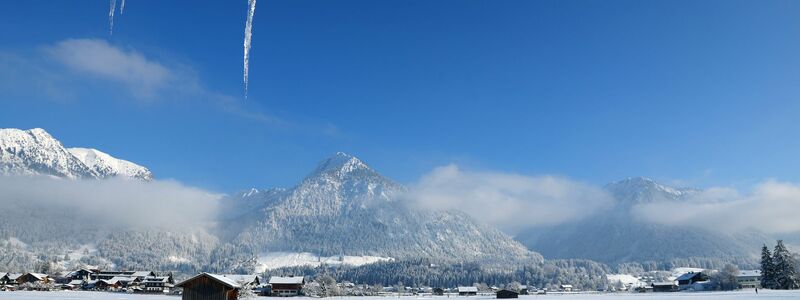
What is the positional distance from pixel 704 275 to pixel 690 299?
9980 centimetres

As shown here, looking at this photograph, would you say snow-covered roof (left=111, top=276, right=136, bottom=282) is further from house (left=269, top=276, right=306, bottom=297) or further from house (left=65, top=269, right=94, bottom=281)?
house (left=269, top=276, right=306, bottom=297)

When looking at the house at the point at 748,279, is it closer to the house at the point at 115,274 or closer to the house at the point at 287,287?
the house at the point at 287,287

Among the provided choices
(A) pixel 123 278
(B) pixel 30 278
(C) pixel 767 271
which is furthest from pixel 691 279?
(B) pixel 30 278

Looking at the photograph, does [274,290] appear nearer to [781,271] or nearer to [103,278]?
[103,278]

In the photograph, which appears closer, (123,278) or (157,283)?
(157,283)

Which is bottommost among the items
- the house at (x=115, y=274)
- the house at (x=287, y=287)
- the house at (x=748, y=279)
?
the house at (x=287, y=287)

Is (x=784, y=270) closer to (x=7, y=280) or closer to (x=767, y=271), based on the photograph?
(x=767, y=271)

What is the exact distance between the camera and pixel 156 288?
15488 cm

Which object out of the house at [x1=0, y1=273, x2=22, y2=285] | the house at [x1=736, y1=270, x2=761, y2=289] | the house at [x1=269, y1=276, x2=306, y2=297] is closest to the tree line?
the house at [x1=736, y1=270, x2=761, y2=289]

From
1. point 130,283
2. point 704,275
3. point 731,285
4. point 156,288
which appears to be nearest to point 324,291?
point 156,288

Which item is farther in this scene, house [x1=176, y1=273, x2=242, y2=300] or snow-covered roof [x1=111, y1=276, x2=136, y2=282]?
snow-covered roof [x1=111, y1=276, x2=136, y2=282]

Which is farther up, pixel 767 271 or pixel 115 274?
pixel 767 271

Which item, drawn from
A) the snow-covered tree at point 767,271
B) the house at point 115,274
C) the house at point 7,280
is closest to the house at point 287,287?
the house at point 115,274

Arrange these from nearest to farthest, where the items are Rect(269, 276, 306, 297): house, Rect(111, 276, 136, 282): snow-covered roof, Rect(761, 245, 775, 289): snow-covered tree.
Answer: Rect(761, 245, 775, 289): snow-covered tree → Rect(269, 276, 306, 297): house → Rect(111, 276, 136, 282): snow-covered roof
